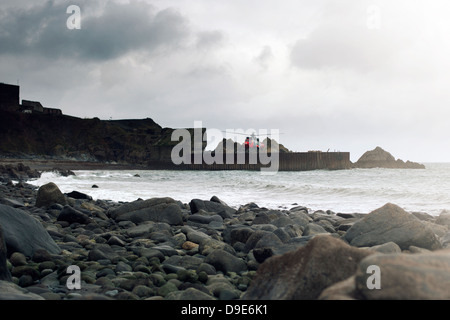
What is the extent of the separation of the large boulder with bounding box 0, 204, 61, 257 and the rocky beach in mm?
11

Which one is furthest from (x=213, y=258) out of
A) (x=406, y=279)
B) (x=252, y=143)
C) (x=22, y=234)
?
(x=252, y=143)

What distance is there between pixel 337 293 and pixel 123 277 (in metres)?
2.48

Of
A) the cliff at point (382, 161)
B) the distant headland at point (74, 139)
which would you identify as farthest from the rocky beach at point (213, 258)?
the distant headland at point (74, 139)

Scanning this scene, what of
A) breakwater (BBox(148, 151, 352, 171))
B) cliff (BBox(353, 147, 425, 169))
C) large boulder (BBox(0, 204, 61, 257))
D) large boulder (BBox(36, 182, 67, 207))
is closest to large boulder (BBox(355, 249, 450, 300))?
large boulder (BBox(0, 204, 61, 257))

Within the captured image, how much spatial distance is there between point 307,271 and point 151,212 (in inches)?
213

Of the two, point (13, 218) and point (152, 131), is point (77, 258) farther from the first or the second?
point (152, 131)

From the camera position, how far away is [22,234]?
4.53 meters

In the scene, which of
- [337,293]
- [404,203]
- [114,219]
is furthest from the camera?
[404,203]

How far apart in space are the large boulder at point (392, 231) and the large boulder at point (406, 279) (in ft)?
9.73

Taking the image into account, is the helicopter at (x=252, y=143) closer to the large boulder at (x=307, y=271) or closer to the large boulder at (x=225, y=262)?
the large boulder at (x=225, y=262)

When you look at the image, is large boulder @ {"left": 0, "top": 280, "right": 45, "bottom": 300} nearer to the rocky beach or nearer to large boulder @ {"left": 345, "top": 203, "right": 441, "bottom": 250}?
the rocky beach
